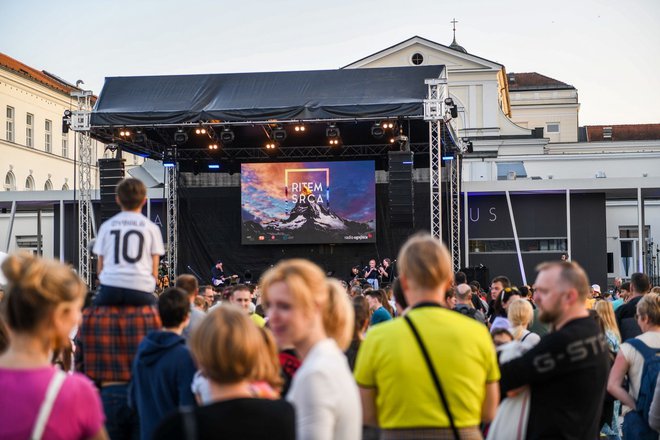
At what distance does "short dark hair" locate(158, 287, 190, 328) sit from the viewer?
4.82 m

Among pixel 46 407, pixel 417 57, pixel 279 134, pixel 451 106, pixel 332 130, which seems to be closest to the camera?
pixel 46 407

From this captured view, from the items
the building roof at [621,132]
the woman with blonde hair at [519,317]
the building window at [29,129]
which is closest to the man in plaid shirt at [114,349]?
the woman with blonde hair at [519,317]

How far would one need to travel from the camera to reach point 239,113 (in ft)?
67.1

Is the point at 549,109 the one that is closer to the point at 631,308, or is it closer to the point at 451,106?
the point at 451,106

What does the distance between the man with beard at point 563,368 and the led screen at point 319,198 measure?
67.2ft

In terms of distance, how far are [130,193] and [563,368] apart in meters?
2.72

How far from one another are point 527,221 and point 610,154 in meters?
18.5

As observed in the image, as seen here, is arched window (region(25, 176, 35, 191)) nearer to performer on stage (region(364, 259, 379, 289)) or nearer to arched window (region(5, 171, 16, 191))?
arched window (region(5, 171, 16, 191))

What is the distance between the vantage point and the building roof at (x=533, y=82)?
2375 inches

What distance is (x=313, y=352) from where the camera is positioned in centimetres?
307

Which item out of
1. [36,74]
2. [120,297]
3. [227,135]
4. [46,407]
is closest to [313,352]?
[46,407]

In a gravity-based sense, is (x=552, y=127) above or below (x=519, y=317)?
above

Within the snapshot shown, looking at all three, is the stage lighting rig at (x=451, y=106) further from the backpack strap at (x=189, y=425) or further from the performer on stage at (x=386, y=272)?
the backpack strap at (x=189, y=425)

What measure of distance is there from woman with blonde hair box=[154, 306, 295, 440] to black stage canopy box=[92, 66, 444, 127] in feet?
57.1
